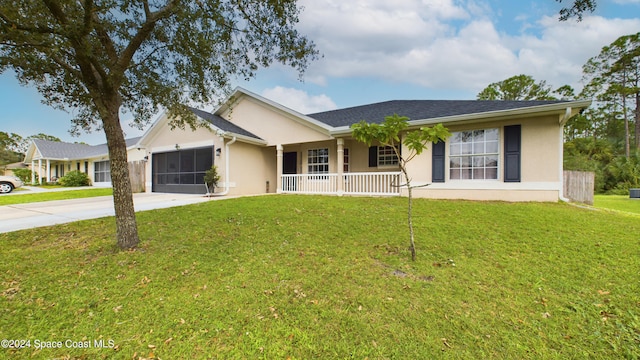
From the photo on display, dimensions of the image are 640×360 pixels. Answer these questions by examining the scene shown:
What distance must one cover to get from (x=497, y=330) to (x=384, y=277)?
4.57 feet

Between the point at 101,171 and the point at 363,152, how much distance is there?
913 inches

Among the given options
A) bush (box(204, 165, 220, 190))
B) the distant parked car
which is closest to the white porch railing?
bush (box(204, 165, 220, 190))

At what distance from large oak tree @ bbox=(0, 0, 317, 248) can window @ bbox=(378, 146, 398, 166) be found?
653 centimetres

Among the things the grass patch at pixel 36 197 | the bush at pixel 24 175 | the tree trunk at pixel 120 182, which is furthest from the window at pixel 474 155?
the bush at pixel 24 175

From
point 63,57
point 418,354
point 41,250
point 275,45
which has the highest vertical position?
point 275,45

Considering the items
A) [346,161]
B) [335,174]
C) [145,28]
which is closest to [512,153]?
[346,161]

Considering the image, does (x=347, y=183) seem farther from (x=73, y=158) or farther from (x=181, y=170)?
(x=73, y=158)

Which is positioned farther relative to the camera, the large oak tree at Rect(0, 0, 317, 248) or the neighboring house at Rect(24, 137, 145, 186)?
the neighboring house at Rect(24, 137, 145, 186)

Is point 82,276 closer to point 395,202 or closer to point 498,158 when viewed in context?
point 395,202

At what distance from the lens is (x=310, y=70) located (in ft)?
20.9

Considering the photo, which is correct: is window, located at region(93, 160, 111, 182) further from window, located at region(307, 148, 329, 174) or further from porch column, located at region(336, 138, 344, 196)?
porch column, located at region(336, 138, 344, 196)

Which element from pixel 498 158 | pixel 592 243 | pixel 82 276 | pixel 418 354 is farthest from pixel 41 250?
pixel 498 158

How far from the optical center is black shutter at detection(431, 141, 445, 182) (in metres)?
9.30

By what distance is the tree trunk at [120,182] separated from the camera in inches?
177
